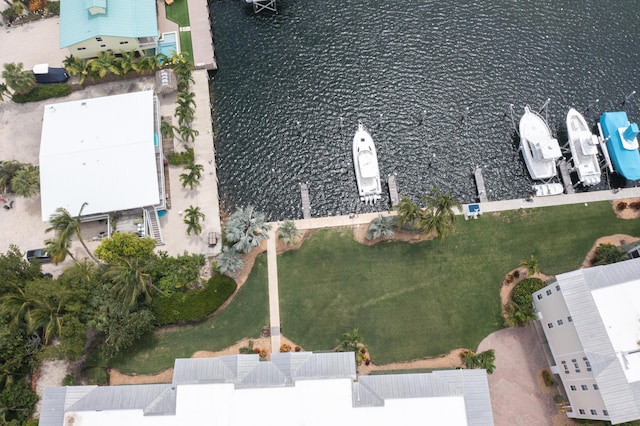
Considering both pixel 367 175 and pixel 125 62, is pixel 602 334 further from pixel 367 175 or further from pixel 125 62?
pixel 125 62

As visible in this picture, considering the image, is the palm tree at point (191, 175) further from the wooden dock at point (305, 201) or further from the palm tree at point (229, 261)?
the wooden dock at point (305, 201)

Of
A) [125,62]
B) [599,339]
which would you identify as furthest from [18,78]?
[599,339]

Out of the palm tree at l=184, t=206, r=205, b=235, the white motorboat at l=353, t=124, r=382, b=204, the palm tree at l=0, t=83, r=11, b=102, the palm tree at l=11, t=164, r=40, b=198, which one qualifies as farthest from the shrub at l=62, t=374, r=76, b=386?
the white motorboat at l=353, t=124, r=382, b=204

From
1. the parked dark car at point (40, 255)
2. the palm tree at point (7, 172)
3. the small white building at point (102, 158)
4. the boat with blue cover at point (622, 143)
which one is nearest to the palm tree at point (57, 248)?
the small white building at point (102, 158)

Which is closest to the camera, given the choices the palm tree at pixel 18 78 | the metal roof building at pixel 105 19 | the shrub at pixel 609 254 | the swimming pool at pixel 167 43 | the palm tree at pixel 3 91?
the shrub at pixel 609 254

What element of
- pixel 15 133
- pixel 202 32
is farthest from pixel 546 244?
pixel 15 133
